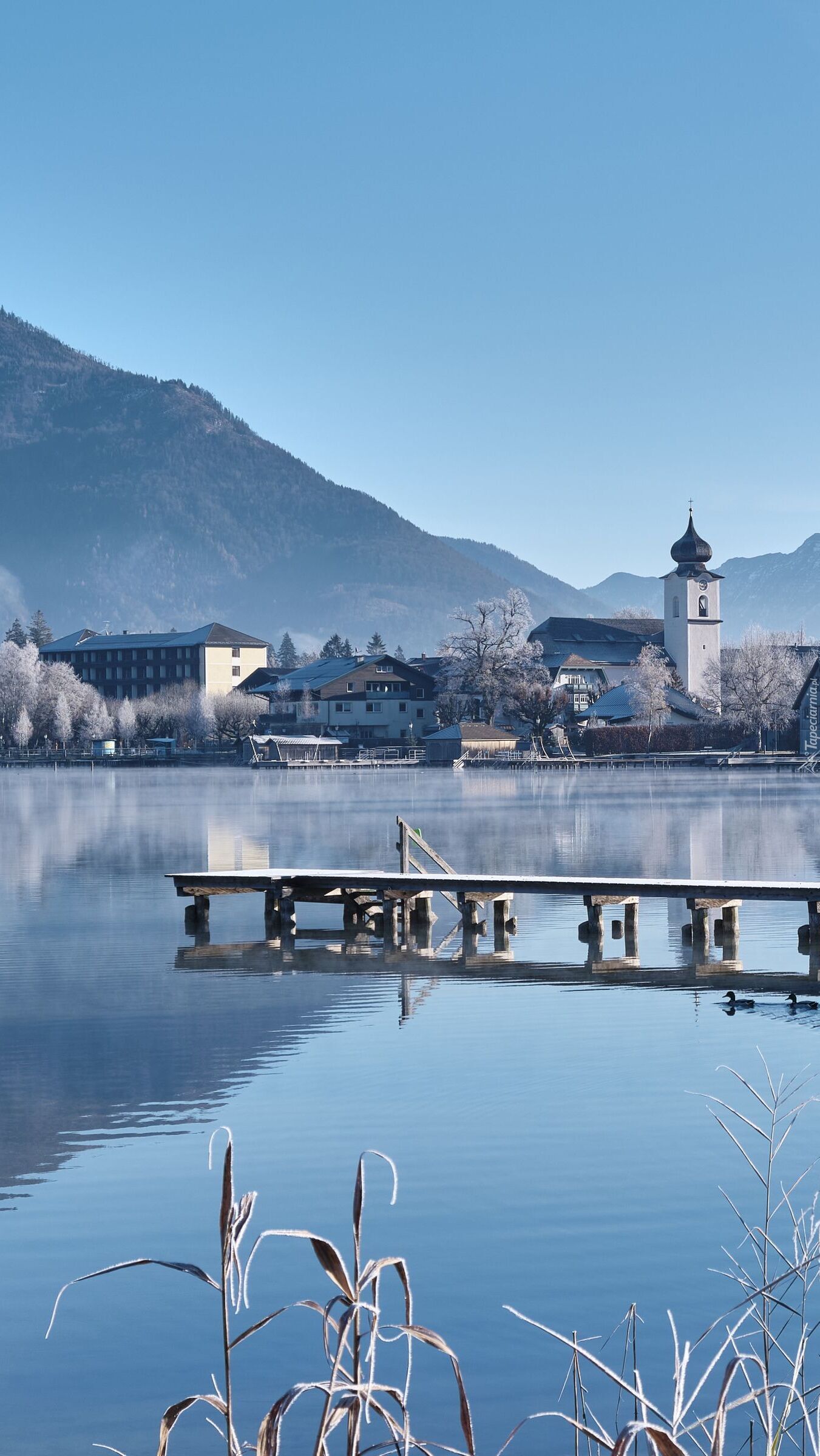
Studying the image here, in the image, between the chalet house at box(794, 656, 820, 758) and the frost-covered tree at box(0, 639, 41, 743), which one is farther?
the frost-covered tree at box(0, 639, 41, 743)

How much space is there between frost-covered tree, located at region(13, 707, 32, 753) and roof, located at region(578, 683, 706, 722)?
53.1 m

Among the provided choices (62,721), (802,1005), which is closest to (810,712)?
(62,721)

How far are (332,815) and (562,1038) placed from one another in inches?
1755

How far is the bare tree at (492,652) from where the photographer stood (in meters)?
123

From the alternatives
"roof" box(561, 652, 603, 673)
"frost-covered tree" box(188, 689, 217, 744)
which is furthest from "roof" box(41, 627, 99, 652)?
"roof" box(561, 652, 603, 673)

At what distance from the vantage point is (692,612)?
13350 cm

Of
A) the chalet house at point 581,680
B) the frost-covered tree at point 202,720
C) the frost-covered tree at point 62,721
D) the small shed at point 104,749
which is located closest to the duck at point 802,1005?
the chalet house at point 581,680

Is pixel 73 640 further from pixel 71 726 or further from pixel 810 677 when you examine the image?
pixel 810 677

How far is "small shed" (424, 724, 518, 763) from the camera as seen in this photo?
4520 inches

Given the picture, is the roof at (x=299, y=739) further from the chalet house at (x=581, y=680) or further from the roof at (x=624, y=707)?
the roof at (x=624, y=707)

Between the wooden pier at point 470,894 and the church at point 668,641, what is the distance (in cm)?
9740

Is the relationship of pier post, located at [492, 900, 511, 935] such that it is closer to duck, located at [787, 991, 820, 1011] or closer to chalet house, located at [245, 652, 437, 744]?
duck, located at [787, 991, 820, 1011]

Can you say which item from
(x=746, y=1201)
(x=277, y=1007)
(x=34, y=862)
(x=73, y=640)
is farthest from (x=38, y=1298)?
(x=73, y=640)

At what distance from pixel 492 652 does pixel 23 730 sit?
46.5 m
